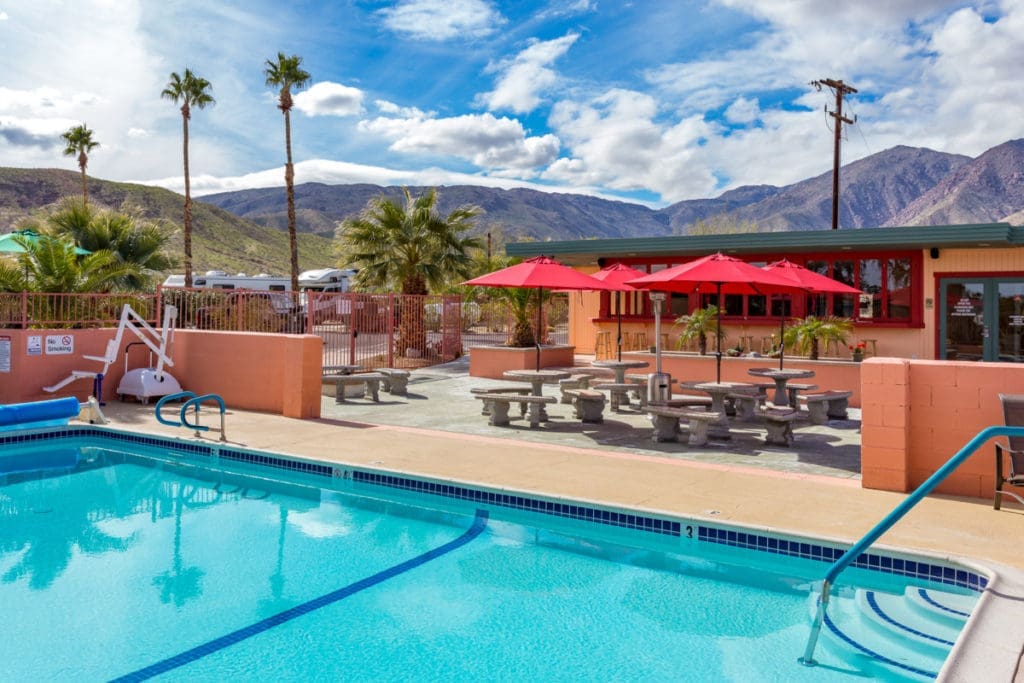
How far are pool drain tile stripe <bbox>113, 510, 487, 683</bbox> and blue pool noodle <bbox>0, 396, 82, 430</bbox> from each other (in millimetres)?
6291

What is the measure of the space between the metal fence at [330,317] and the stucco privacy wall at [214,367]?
0.56 m

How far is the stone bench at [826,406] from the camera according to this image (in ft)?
34.8

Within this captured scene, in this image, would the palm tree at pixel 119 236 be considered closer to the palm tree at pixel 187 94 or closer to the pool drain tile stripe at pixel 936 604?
the palm tree at pixel 187 94

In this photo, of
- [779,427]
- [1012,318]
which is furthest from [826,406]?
[1012,318]

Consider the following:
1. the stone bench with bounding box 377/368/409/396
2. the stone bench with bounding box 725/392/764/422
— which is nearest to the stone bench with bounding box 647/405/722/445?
the stone bench with bounding box 725/392/764/422

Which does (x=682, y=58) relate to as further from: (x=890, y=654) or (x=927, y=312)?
(x=890, y=654)

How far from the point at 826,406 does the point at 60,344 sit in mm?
12092

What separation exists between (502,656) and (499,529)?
218cm

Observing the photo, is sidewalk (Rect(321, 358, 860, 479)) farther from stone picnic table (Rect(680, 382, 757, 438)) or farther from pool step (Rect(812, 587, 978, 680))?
pool step (Rect(812, 587, 978, 680))

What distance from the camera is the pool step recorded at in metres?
4.20

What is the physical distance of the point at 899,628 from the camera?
459 centimetres

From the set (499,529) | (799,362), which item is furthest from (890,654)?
(799,362)

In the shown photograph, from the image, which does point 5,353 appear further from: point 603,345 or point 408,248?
point 603,345

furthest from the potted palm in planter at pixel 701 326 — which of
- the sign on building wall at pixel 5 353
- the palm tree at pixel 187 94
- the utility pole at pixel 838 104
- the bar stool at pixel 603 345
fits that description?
the palm tree at pixel 187 94
